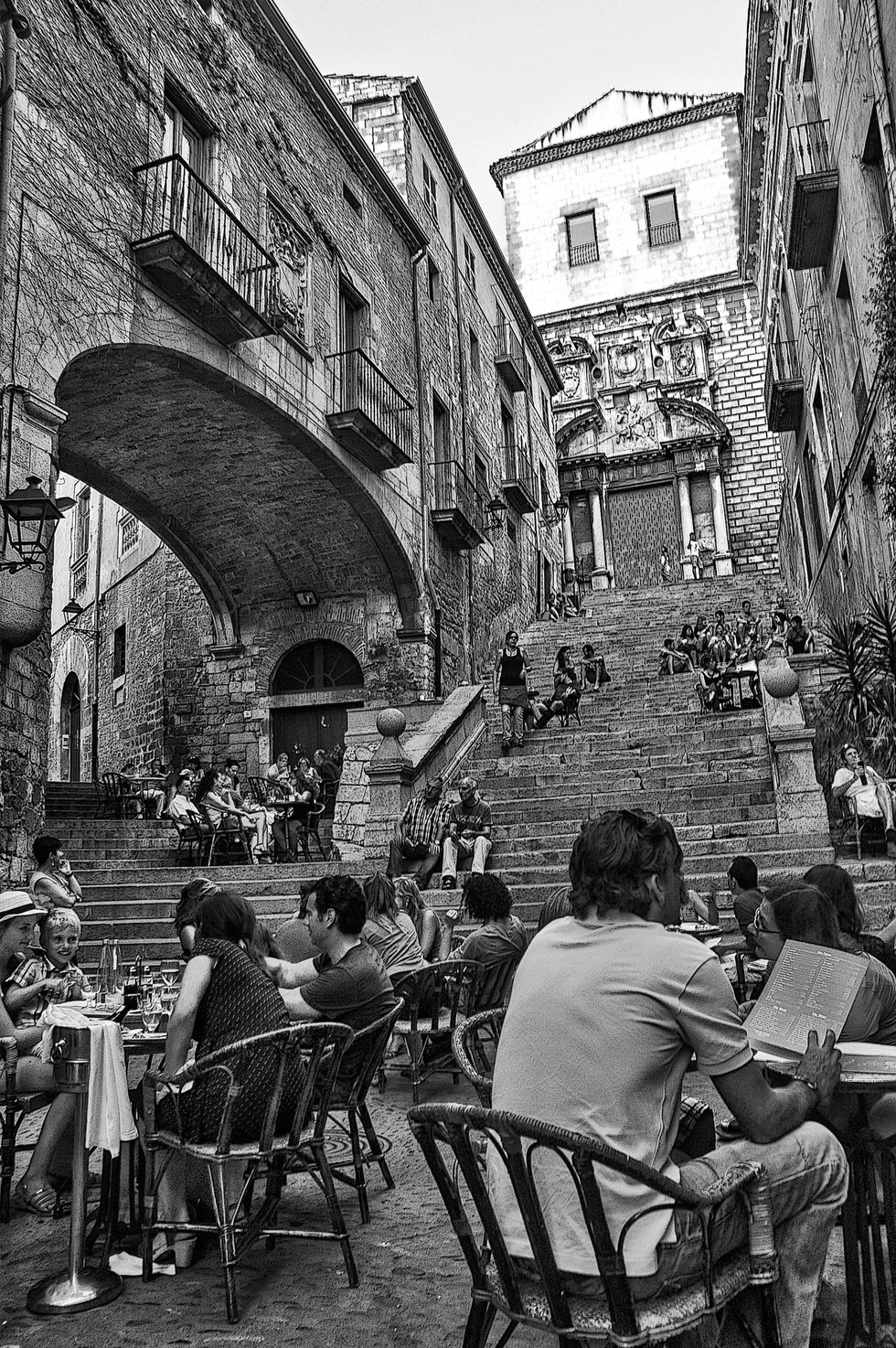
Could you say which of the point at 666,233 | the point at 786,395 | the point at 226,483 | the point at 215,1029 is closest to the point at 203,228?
the point at 226,483

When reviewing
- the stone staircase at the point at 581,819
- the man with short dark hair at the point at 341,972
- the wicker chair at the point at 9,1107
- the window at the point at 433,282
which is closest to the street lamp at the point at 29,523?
the stone staircase at the point at 581,819

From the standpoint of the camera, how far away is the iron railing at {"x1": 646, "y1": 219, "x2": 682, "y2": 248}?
35.8 meters

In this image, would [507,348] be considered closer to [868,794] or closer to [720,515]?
[720,515]

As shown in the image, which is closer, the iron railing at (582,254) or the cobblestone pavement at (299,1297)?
the cobblestone pavement at (299,1297)

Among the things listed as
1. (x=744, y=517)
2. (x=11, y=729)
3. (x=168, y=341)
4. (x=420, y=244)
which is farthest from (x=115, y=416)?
(x=744, y=517)

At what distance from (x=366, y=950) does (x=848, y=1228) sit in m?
2.13

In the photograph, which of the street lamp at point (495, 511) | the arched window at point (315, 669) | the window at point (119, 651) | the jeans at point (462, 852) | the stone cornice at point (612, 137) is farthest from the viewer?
the stone cornice at point (612, 137)

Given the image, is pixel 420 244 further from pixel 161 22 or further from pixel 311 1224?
pixel 311 1224

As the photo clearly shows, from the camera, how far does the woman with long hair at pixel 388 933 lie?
18.7 ft

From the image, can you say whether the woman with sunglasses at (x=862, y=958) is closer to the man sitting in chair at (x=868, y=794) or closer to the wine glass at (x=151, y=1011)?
the wine glass at (x=151, y=1011)

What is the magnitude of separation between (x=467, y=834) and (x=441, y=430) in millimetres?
12075

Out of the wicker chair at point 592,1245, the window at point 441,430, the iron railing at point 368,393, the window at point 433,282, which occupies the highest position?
the window at point 433,282

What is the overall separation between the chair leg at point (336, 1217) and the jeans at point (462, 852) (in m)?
6.72

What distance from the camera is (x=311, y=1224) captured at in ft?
12.7
